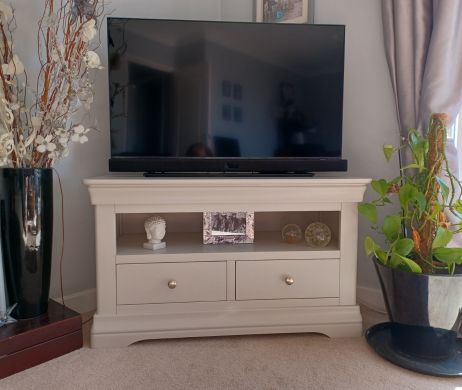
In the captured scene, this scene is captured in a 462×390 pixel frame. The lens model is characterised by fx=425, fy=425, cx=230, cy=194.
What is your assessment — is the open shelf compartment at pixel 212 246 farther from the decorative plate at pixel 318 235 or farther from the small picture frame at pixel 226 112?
the small picture frame at pixel 226 112

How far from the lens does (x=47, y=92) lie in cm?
151

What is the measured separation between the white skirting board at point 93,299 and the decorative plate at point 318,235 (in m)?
0.42

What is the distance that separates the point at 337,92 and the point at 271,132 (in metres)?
0.32

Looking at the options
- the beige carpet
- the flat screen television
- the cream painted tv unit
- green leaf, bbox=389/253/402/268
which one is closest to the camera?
the beige carpet

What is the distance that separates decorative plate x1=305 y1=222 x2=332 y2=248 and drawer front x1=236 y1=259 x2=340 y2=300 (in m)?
0.11

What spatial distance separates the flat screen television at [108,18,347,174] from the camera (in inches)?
66.5

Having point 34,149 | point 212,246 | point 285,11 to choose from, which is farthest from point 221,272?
point 285,11

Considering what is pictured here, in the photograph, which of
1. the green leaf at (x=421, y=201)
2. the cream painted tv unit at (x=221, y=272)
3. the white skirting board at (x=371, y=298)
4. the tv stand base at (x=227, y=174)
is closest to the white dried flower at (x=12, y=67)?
the cream painted tv unit at (x=221, y=272)

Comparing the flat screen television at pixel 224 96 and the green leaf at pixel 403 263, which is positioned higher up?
the flat screen television at pixel 224 96

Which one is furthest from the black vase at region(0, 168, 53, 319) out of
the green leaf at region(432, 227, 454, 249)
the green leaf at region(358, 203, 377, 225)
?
the green leaf at region(432, 227, 454, 249)

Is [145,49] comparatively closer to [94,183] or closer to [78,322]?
[94,183]

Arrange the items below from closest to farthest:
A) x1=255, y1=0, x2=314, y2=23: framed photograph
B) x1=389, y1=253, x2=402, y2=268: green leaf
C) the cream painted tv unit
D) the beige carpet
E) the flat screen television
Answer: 1. the beige carpet
2. x1=389, y1=253, x2=402, y2=268: green leaf
3. the cream painted tv unit
4. the flat screen television
5. x1=255, y1=0, x2=314, y2=23: framed photograph

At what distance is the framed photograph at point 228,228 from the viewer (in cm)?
172

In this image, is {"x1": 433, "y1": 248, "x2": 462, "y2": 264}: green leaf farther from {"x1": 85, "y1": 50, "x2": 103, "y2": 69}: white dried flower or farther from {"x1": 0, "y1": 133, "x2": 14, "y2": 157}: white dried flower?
{"x1": 0, "y1": 133, "x2": 14, "y2": 157}: white dried flower
